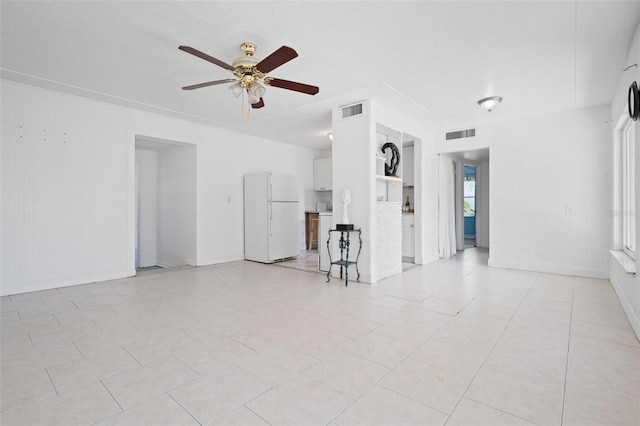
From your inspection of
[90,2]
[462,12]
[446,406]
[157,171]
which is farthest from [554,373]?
[157,171]

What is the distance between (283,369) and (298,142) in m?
6.00

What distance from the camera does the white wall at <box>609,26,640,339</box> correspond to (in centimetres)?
271

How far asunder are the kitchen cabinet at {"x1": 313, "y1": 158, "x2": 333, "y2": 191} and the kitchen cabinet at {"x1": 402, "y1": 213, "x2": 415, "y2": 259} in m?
2.30

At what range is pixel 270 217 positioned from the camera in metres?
6.18

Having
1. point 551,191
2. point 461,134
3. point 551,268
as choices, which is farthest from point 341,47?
Answer: point 551,268

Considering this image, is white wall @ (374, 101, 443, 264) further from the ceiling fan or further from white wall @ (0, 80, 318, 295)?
white wall @ (0, 80, 318, 295)

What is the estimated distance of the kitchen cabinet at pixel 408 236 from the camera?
6285 mm

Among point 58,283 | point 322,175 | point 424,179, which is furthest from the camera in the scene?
point 322,175

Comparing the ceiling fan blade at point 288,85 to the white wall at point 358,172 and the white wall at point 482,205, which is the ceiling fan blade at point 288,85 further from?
the white wall at point 482,205

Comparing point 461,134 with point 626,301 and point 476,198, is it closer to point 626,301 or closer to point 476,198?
point 476,198

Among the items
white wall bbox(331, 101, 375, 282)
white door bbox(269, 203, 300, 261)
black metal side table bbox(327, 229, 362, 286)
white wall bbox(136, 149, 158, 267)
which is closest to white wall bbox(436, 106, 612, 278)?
white wall bbox(331, 101, 375, 282)

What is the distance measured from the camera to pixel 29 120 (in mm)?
4059

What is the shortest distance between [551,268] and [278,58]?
5358 millimetres

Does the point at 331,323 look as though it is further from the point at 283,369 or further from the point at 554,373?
the point at 554,373
